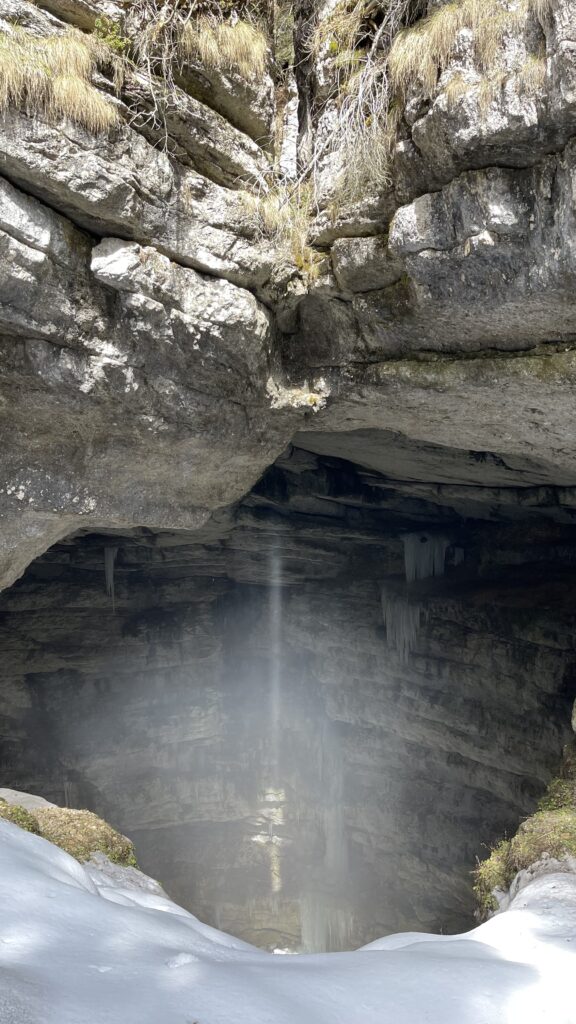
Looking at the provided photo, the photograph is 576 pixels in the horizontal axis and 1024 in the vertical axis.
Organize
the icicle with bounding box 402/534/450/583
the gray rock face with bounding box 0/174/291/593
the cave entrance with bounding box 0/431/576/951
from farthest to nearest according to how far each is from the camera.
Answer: the icicle with bounding box 402/534/450/583
the cave entrance with bounding box 0/431/576/951
the gray rock face with bounding box 0/174/291/593

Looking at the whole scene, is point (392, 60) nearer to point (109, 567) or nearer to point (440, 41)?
point (440, 41)

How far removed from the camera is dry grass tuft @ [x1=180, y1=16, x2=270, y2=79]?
259 inches

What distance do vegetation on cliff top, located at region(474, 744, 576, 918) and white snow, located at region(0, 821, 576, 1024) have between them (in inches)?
109

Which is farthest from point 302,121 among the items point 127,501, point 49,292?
point 127,501

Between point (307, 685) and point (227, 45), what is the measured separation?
47.8ft

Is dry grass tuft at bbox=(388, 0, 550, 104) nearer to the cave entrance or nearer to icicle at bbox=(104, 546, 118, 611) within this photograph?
the cave entrance

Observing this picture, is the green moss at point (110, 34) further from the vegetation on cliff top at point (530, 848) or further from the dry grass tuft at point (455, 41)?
the vegetation on cliff top at point (530, 848)

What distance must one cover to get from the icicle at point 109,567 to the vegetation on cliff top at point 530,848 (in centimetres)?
1202

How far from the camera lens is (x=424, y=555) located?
17.4m

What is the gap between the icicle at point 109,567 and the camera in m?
17.8

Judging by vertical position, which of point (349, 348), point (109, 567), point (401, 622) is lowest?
point (401, 622)

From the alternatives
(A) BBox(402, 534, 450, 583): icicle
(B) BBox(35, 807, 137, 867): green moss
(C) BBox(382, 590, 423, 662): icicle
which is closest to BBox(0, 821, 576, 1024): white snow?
(B) BBox(35, 807, 137, 867): green moss

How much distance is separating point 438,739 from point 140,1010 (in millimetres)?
12709

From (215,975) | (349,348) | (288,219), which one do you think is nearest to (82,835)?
(215,975)
